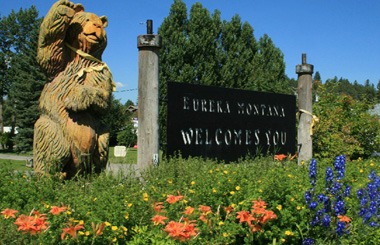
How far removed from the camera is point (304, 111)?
9.11m

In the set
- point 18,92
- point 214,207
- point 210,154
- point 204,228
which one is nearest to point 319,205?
point 214,207

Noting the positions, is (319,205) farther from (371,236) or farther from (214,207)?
(214,207)

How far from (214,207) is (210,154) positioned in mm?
3246

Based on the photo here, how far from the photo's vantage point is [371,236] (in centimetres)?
385

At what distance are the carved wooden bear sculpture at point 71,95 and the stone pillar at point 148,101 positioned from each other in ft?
3.19

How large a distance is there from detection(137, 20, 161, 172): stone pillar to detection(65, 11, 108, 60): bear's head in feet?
3.53

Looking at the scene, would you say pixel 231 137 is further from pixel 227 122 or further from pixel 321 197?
pixel 321 197

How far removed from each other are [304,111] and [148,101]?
4070 mm

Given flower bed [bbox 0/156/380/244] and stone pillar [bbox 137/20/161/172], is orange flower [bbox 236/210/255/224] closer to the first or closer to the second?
flower bed [bbox 0/156/380/244]

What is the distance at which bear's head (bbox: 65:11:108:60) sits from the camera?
500 cm

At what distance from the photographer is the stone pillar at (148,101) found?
6.00 metres

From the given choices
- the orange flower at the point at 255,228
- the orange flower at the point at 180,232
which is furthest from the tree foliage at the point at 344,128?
the orange flower at the point at 180,232

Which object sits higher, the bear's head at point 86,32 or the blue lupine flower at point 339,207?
the bear's head at point 86,32

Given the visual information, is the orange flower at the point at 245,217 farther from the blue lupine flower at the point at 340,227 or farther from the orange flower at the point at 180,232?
the blue lupine flower at the point at 340,227
